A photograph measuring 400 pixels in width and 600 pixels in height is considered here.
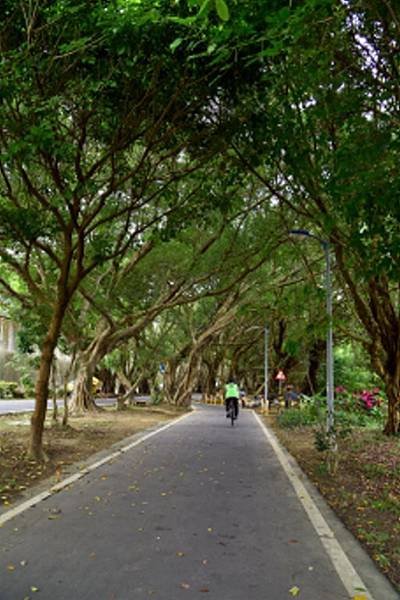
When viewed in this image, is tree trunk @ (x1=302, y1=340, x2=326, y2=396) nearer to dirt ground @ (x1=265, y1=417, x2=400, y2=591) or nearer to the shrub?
the shrub

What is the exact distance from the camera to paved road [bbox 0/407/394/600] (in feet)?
14.9

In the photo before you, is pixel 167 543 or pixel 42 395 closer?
pixel 167 543

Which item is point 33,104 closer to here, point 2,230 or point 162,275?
point 2,230

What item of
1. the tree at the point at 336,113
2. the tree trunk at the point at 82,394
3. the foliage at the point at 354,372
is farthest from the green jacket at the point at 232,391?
the tree at the point at 336,113

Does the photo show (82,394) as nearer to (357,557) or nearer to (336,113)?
(336,113)

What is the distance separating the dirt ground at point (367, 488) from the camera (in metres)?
A: 5.95

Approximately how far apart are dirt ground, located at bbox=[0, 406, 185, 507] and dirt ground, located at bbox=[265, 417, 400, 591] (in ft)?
14.3

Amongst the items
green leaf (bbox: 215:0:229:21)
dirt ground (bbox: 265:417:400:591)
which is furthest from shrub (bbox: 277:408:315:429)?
green leaf (bbox: 215:0:229:21)

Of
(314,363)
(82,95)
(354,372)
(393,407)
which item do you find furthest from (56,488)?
(354,372)

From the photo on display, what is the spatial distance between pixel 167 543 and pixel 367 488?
438 centimetres

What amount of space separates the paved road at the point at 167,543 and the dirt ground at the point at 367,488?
1.78 feet

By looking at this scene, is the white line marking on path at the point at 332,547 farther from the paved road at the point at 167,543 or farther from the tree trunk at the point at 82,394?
the tree trunk at the point at 82,394

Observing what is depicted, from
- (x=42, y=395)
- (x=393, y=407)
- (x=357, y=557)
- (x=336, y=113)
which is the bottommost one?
(x=357, y=557)

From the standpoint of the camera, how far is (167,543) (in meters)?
5.77
